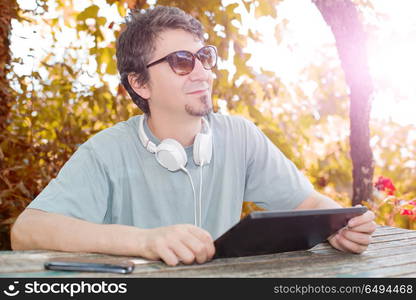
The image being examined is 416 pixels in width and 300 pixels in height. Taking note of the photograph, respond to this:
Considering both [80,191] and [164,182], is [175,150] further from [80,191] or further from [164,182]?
[80,191]

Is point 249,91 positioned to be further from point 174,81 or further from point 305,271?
point 305,271

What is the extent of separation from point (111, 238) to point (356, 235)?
0.80m

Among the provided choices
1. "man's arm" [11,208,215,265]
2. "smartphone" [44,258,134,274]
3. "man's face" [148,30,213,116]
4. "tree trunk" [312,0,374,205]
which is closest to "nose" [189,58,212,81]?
"man's face" [148,30,213,116]

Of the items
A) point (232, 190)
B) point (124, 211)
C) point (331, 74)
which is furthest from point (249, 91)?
point (331, 74)

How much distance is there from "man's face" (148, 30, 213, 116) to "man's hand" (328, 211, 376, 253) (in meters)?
0.85

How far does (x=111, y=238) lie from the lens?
61.4 inches

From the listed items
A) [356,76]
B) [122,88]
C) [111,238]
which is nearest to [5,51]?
[122,88]

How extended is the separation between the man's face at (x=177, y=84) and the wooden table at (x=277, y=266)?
87cm

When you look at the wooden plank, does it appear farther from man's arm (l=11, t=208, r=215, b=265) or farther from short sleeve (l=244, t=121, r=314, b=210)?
short sleeve (l=244, t=121, r=314, b=210)

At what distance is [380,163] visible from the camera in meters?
7.23

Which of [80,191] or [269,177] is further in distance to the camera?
[269,177]

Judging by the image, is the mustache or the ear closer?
the mustache

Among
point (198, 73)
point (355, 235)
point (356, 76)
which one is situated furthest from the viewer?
point (356, 76)

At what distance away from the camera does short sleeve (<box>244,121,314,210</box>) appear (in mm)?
2322
